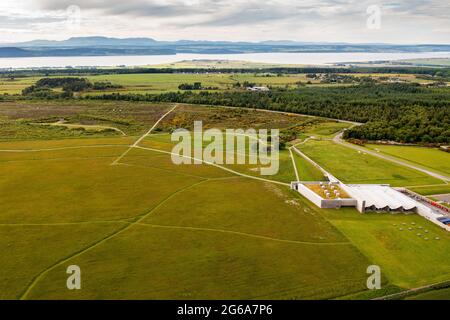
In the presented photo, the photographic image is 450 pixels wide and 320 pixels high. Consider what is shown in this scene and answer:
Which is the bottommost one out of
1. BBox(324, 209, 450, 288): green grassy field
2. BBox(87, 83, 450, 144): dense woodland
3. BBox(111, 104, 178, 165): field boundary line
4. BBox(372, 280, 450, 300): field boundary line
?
BBox(372, 280, 450, 300): field boundary line

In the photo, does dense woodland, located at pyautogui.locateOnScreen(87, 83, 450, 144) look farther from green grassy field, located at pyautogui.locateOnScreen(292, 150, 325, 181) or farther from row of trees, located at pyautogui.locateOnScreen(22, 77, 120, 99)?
green grassy field, located at pyautogui.locateOnScreen(292, 150, 325, 181)

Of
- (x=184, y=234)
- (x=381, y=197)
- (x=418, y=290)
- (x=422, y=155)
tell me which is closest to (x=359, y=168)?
(x=381, y=197)

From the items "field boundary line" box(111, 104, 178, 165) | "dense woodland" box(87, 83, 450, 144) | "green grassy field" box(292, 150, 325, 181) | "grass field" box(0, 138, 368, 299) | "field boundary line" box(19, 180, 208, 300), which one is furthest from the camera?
"dense woodland" box(87, 83, 450, 144)

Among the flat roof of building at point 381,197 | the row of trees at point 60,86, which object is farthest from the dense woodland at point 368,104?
the flat roof of building at point 381,197

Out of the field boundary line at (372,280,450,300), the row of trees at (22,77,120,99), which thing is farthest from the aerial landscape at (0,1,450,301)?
the row of trees at (22,77,120,99)

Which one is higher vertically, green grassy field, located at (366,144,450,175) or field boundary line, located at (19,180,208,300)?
green grassy field, located at (366,144,450,175)

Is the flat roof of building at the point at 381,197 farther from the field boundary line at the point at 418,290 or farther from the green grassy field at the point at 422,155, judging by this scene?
the field boundary line at the point at 418,290

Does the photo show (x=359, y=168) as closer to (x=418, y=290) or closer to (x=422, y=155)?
(x=422, y=155)
